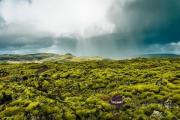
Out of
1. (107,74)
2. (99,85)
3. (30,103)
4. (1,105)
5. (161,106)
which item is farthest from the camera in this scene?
(107,74)

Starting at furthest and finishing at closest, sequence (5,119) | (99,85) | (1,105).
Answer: (99,85) → (1,105) → (5,119)

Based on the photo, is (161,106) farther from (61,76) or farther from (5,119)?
(61,76)

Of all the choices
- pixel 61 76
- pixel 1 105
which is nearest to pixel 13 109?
pixel 1 105

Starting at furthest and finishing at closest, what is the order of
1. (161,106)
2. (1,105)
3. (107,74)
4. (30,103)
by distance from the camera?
(107,74) < (1,105) < (30,103) < (161,106)

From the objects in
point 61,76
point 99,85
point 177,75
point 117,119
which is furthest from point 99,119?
point 61,76

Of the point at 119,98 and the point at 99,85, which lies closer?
the point at 119,98

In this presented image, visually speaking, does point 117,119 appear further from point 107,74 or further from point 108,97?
point 107,74

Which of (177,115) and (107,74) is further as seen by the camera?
(107,74)

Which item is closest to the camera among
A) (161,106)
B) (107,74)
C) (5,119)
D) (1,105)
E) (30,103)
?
(5,119)
